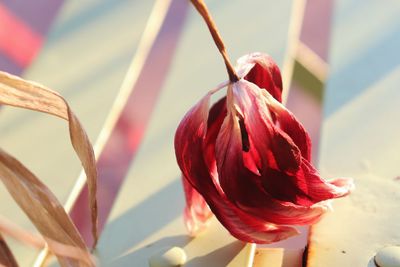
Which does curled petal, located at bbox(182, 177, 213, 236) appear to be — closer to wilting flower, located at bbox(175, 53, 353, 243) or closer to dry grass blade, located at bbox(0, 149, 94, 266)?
wilting flower, located at bbox(175, 53, 353, 243)

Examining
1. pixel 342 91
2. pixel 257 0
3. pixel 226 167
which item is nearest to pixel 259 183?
pixel 226 167

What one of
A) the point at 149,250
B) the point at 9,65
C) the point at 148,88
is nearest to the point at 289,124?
the point at 149,250

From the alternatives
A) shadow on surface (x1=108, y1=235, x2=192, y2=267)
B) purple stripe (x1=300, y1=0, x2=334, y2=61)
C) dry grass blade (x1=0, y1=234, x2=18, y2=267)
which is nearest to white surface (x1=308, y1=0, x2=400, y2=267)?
shadow on surface (x1=108, y1=235, x2=192, y2=267)

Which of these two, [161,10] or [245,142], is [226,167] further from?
[161,10]

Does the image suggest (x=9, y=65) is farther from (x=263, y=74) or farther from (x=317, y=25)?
(x=263, y=74)

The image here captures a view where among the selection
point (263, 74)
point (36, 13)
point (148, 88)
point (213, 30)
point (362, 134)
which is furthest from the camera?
point (36, 13)
